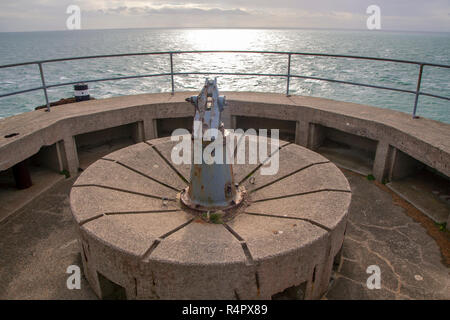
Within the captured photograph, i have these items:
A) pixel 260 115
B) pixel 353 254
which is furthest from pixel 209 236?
pixel 260 115

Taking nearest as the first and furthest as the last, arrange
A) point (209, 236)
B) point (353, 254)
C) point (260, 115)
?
point (209, 236) < point (353, 254) < point (260, 115)

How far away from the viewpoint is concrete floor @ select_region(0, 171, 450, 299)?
289 centimetres

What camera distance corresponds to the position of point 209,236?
2.62m

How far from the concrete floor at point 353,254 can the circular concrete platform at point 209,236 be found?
39 centimetres

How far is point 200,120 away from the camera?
3062 mm

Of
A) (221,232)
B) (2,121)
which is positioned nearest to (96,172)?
(221,232)

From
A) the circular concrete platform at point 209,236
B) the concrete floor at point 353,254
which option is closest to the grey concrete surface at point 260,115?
the concrete floor at point 353,254

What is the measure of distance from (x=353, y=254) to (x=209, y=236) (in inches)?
62.3

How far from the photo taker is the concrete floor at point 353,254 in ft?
9.47

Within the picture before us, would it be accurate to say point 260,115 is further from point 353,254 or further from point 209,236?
point 209,236

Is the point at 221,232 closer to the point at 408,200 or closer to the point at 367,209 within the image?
the point at 367,209

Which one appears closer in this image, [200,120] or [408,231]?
[200,120]

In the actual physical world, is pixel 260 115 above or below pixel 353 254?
above
